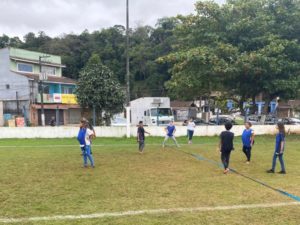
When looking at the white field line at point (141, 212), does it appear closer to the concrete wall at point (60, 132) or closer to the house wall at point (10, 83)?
the concrete wall at point (60, 132)

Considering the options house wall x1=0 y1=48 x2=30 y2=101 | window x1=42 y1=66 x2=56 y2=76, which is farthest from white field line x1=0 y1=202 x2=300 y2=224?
window x1=42 y1=66 x2=56 y2=76

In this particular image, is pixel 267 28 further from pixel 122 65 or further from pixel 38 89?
pixel 122 65

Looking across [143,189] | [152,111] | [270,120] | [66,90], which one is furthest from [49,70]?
[143,189]

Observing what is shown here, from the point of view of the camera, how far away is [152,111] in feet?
111

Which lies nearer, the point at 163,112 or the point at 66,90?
the point at 163,112

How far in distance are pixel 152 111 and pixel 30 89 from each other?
14.5 m

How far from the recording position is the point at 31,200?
7.10 meters

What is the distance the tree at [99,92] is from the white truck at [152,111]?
148 inches

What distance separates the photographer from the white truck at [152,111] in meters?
32.0

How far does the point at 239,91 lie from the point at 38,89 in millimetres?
23073

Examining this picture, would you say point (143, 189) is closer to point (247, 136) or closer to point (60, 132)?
point (247, 136)

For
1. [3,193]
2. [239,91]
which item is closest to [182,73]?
[239,91]

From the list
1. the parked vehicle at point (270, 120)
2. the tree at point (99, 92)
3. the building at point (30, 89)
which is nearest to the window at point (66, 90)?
the building at point (30, 89)

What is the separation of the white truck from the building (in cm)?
799
